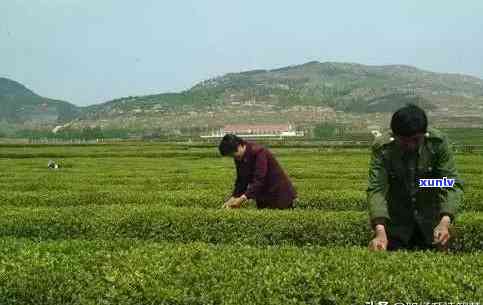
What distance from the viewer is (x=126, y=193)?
17.6 meters

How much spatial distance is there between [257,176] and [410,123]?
15.5 feet

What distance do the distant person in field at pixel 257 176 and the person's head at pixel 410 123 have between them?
14.5 ft

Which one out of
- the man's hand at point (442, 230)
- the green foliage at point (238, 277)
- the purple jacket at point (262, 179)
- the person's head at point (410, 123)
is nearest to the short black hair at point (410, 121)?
the person's head at point (410, 123)

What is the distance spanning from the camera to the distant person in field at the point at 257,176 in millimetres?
10315

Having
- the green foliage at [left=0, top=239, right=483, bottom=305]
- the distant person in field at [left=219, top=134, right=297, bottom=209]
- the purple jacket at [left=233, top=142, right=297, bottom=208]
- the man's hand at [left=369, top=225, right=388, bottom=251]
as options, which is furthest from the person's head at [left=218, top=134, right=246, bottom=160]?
the man's hand at [left=369, top=225, right=388, bottom=251]

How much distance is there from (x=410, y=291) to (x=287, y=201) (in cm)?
566

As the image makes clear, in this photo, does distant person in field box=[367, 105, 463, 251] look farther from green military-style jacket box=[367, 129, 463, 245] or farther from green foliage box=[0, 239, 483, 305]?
green foliage box=[0, 239, 483, 305]

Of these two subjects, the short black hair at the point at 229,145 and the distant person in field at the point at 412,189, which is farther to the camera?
the short black hair at the point at 229,145

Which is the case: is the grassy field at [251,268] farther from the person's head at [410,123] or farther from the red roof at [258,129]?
the red roof at [258,129]

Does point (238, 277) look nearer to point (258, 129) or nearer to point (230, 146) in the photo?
point (230, 146)

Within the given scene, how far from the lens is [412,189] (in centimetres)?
664

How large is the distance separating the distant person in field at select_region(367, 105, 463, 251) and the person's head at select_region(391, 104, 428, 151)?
0.03 metres

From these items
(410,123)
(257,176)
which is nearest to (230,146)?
(257,176)

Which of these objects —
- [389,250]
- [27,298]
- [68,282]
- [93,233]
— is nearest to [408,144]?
[389,250]
